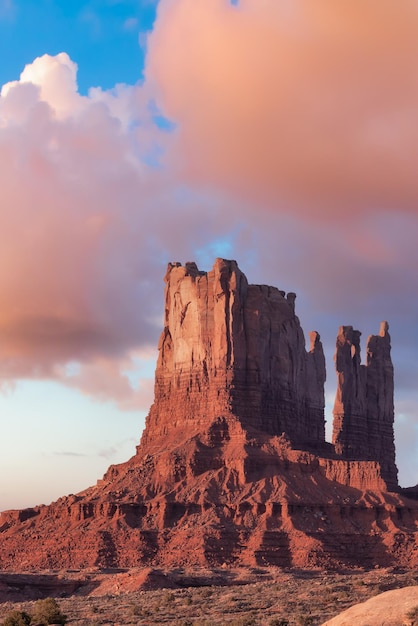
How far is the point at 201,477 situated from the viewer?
107 m

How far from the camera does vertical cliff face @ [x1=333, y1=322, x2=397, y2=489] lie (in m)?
146

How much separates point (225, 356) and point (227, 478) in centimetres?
1242

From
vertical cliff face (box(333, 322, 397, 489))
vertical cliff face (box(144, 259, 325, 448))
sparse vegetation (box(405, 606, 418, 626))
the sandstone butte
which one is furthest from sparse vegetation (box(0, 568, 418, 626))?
vertical cliff face (box(333, 322, 397, 489))

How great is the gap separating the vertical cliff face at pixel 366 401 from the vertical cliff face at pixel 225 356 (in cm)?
2395

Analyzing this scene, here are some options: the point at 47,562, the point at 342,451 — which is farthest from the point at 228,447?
the point at 342,451

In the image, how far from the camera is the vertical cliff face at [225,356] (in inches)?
4496

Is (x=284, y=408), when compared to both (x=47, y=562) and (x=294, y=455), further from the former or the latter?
(x=47, y=562)

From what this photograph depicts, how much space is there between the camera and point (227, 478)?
349 feet

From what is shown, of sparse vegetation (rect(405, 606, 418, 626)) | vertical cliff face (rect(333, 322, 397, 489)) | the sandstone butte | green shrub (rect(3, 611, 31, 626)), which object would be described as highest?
vertical cliff face (rect(333, 322, 397, 489))

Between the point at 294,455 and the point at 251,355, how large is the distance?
11.5 metres

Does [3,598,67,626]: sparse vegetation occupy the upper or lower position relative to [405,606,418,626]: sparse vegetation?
upper

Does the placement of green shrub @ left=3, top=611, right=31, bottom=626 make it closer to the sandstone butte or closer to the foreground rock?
the foreground rock

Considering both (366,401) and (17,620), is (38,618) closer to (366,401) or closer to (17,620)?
(17,620)

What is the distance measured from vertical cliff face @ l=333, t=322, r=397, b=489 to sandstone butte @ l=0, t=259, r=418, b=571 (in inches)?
673
